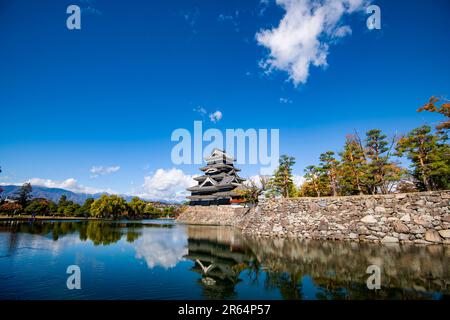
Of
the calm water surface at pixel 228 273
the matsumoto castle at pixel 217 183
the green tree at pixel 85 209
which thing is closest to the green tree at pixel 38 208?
the green tree at pixel 85 209

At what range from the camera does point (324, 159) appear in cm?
2466

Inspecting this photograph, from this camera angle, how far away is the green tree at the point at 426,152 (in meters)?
17.0

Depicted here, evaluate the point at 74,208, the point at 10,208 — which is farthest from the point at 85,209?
the point at 10,208

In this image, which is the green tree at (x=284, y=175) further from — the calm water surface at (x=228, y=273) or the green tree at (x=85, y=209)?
the green tree at (x=85, y=209)

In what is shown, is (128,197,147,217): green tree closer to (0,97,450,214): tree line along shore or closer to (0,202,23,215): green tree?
(0,202,23,215): green tree

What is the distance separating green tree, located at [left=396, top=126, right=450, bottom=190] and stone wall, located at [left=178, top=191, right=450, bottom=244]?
228 inches

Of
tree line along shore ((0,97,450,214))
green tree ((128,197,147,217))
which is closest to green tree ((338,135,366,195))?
tree line along shore ((0,97,450,214))

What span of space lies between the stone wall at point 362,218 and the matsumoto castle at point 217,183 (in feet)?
60.0

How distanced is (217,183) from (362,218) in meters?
30.8

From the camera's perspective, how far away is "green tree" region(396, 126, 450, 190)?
16984mm

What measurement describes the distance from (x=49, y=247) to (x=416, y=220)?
2082cm

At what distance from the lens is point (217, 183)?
142 ft

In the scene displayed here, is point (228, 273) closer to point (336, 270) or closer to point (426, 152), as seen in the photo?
point (336, 270)
